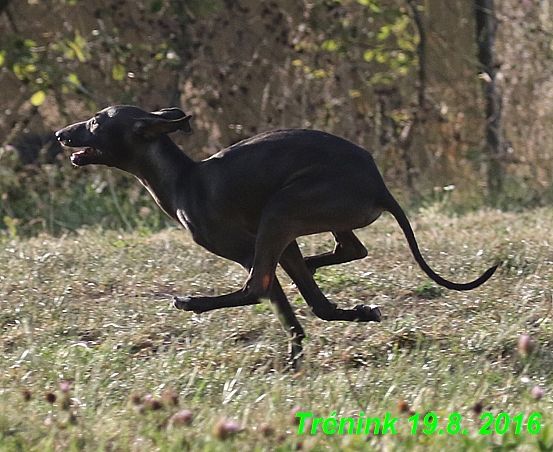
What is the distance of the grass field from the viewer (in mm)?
3098

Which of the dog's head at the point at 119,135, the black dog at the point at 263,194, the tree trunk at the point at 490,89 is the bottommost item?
the tree trunk at the point at 490,89

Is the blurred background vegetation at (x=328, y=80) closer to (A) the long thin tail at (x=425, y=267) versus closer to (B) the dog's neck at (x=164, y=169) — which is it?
(B) the dog's neck at (x=164, y=169)

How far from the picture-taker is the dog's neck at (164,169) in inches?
181

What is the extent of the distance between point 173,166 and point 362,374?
131cm

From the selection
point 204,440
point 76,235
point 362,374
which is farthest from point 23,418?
point 76,235

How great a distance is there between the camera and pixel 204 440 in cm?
292

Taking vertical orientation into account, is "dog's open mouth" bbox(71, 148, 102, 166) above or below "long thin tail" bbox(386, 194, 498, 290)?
above

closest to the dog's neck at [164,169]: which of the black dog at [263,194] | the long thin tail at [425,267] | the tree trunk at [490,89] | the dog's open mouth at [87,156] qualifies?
the black dog at [263,194]

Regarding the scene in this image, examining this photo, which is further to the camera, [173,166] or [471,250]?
[471,250]

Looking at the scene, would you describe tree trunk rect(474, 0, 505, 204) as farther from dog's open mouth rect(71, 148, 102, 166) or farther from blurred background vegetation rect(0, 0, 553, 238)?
dog's open mouth rect(71, 148, 102, 166)

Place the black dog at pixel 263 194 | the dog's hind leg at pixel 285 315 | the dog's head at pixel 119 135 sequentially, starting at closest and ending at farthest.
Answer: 1. the black dog at pixel 263 194
2. the dog's hind leg at pixel 285 315
3. the dog's head at pixel 119 135

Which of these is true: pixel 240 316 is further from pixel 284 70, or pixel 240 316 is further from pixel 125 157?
pixel 284 70

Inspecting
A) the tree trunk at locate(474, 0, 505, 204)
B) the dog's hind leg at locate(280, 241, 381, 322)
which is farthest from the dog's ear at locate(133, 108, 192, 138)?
the tree trunk at locate(474, 0, 505, 204)

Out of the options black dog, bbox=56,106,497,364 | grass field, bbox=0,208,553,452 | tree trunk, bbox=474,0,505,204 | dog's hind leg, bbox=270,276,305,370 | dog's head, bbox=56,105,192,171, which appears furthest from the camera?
tree trunk, bbox=474,0,505,204
